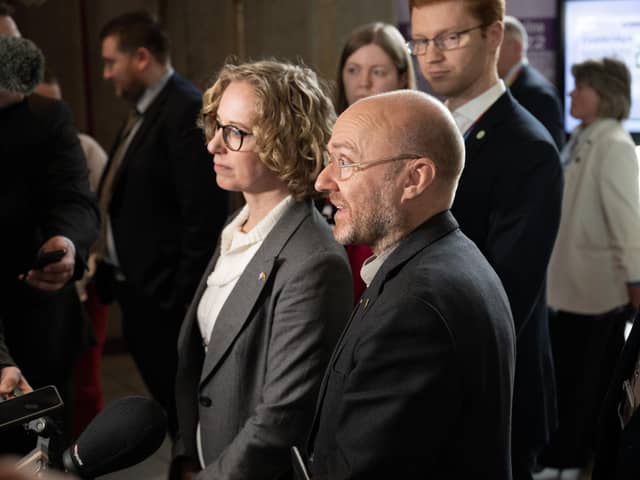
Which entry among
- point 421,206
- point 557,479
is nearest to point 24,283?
point 421,206

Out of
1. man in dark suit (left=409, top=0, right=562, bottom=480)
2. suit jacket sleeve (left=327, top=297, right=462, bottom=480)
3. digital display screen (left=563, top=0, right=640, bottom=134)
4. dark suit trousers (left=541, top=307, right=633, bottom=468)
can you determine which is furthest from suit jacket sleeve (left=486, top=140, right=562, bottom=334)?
digital display screen (left=563, top=0, right=640, bottom=134)

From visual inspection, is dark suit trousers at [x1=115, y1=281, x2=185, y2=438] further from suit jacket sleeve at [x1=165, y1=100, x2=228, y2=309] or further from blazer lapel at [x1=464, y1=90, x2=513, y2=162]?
blazer lapel at [x1=464, y1=90, x2=513, y2=162]

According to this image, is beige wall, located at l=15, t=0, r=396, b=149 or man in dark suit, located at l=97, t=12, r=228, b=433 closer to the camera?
man in dark suit, located at l=97, t=12, r=228, b=433

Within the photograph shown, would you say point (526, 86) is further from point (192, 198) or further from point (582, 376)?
point (192, 198)

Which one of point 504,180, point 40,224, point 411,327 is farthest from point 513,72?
point 411,327

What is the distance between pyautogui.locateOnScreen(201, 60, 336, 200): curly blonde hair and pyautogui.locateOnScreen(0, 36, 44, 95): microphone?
1.49 feet

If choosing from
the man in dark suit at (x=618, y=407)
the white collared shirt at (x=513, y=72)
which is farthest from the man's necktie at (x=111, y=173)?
the man in dark suit at (x=618, y=407)

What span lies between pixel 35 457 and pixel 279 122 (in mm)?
976

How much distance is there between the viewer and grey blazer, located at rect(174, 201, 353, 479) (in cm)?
189

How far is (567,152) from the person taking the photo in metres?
4.18

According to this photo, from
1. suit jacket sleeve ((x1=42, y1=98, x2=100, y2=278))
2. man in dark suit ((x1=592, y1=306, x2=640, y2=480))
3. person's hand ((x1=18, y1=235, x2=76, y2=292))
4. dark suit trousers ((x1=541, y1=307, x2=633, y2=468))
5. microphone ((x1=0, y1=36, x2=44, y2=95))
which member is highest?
microphone ((x1=0, y1=36, x2=44, y2=95))

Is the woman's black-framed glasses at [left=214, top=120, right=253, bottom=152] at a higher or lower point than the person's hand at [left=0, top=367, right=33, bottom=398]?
higher

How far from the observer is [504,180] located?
7.31ft

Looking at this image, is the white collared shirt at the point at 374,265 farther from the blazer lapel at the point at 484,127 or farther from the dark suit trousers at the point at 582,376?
the dark suit trousers at the point at 582,376
